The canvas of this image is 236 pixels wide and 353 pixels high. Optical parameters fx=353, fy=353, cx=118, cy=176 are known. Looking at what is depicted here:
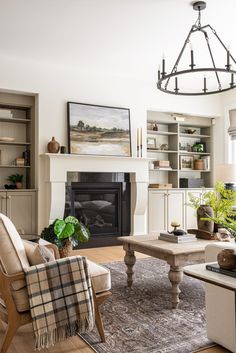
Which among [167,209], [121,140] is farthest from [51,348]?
[167,209]

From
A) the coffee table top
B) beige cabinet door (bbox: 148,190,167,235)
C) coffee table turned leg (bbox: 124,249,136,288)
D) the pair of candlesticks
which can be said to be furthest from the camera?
beige cabinet door (bbox: 148,190,167,235)

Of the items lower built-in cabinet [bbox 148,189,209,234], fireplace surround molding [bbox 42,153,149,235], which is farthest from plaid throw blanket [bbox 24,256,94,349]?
lower built-in cabinet [bbox 148,189,209,234]

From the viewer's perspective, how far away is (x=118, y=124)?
6.04 metres

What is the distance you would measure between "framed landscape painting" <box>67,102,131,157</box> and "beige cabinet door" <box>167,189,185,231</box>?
Answer: 125 centimetres

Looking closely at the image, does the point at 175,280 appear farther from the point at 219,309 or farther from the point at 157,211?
the point at 157,211

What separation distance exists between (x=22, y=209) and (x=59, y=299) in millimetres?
3389

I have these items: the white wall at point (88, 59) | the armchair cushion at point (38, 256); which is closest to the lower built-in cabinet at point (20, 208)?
the white wall at point (88, 59)

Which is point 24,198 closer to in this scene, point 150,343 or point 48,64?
point 48,64

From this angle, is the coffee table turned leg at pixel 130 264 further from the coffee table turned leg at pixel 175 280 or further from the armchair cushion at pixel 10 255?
the armchair cushion at pixel 10 255

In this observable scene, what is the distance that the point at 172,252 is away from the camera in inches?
120

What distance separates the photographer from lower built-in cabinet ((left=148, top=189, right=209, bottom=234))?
6.48 meters

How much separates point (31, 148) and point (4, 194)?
0.95 meters

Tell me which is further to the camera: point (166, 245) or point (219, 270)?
point (166, 245)

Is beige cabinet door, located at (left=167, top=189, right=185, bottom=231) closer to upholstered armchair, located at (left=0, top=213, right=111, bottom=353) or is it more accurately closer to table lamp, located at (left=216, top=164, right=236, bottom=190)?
table lamp, located at (left=216, top=164, right=236, bottom=190)
